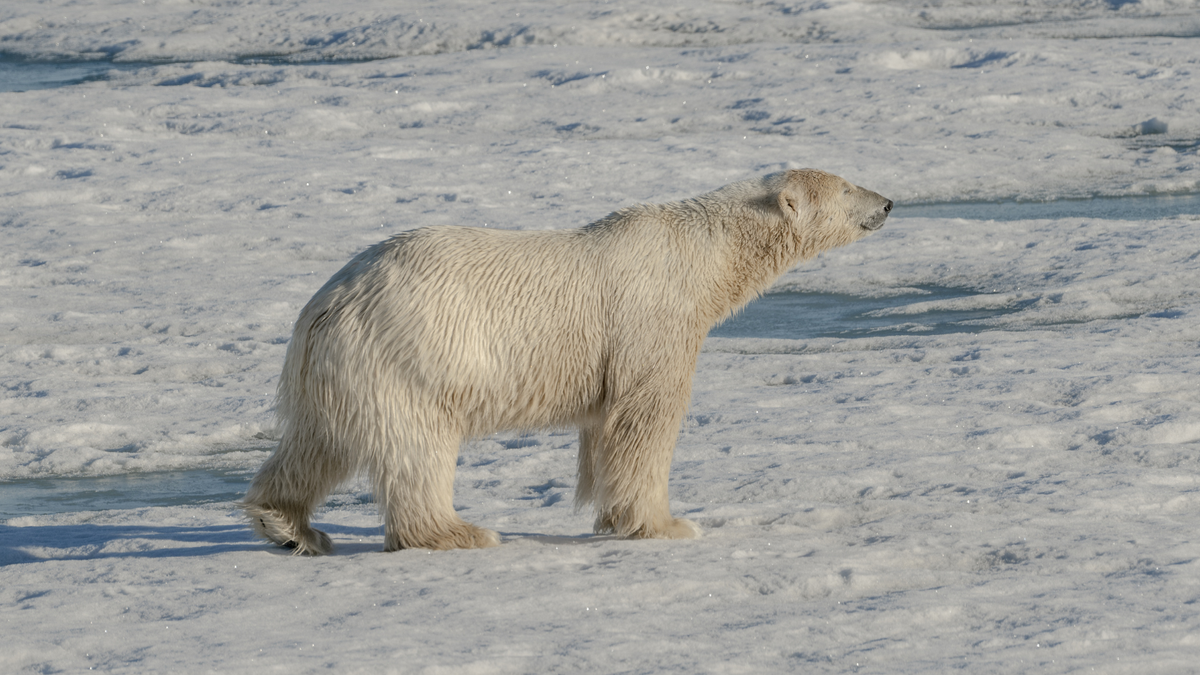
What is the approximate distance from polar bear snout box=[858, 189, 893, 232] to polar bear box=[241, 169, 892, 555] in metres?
0.32

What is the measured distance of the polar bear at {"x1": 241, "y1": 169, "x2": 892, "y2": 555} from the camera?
4.30 m

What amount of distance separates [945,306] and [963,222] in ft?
6.89

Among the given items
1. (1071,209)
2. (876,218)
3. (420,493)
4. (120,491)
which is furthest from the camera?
(1071,209)

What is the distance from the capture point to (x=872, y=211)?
Answer: 519cm

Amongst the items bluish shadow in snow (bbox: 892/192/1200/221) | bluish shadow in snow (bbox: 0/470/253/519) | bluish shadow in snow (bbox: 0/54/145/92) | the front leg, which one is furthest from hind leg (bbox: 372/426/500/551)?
bluish shadow in snow (bbox: 0/54/145/92)

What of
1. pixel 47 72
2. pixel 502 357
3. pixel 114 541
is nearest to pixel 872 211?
pixel 502 357

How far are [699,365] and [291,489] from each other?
3307 millimetres

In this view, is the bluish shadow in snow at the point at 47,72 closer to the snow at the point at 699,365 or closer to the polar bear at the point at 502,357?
the snow at the point at 699,365

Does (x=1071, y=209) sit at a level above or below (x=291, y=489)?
below

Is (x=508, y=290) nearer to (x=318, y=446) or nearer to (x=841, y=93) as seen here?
(x=318, y=446)

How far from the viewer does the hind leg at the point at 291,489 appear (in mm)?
4434

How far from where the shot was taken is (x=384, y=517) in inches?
175

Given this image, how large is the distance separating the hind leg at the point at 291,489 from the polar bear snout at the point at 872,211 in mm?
2238

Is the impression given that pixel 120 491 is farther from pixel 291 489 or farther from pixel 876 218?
pixel 876 218
